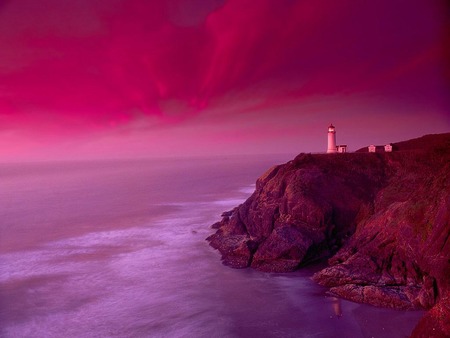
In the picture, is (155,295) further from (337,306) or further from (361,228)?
(361,228)

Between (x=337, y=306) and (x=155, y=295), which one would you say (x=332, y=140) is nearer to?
(x=337, y=306)

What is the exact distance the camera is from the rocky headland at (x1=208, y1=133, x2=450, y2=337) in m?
19.0

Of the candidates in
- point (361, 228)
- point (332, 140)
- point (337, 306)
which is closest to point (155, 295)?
point (337, 306)

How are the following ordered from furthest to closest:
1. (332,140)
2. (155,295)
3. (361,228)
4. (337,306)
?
1. (332,140)
2. (361,228)
3. (155,295)
4. (337,306)

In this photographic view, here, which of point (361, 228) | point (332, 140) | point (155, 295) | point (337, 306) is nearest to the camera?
point (337, 306)

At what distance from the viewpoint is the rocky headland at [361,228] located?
19000mm

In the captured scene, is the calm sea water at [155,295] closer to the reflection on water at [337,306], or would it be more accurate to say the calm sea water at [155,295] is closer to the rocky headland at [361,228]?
the reflection on water at [337,306]

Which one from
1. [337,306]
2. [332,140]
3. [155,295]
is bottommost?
[155,295]

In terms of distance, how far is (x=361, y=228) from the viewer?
1077 inches

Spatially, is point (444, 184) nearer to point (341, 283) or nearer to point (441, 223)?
point (441, 223)

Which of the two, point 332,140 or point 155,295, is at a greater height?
point 332,140

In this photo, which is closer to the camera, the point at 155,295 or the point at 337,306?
the point at 337,306

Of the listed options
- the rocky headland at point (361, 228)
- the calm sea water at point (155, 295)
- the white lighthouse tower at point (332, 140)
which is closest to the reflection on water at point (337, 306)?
the calm sea water at point (155, 295)

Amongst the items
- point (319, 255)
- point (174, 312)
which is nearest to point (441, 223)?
point (319, 255)
